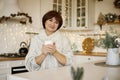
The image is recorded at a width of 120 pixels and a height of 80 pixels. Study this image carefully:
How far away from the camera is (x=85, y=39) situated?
4.85m

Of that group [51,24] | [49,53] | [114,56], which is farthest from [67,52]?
[114,56]

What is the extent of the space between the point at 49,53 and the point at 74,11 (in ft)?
9.96

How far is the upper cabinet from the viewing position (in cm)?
437

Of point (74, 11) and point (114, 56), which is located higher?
point (74, 11)

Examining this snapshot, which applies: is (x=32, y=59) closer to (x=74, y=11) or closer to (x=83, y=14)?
(x=83, y=14)

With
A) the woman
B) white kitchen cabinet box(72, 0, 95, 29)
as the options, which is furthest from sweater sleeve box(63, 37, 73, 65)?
white kitchen cabinet box(72, 0, 95, 29)

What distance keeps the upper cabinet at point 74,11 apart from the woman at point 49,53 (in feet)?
7.74

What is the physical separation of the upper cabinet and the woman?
236 cm

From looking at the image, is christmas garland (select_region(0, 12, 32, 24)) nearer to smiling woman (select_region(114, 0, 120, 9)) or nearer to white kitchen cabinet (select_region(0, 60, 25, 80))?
white kitchen cabinet (select_region(0, 60, 25, 80))

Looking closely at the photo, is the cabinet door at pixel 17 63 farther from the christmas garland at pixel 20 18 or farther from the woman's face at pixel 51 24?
the woman's face at pixel 51 24

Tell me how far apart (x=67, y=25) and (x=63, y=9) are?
38 cm

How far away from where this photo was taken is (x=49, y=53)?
1917 millimetres

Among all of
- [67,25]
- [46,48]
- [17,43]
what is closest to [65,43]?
[46,48]

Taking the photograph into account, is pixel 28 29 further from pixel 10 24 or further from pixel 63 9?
pixel 63 9
